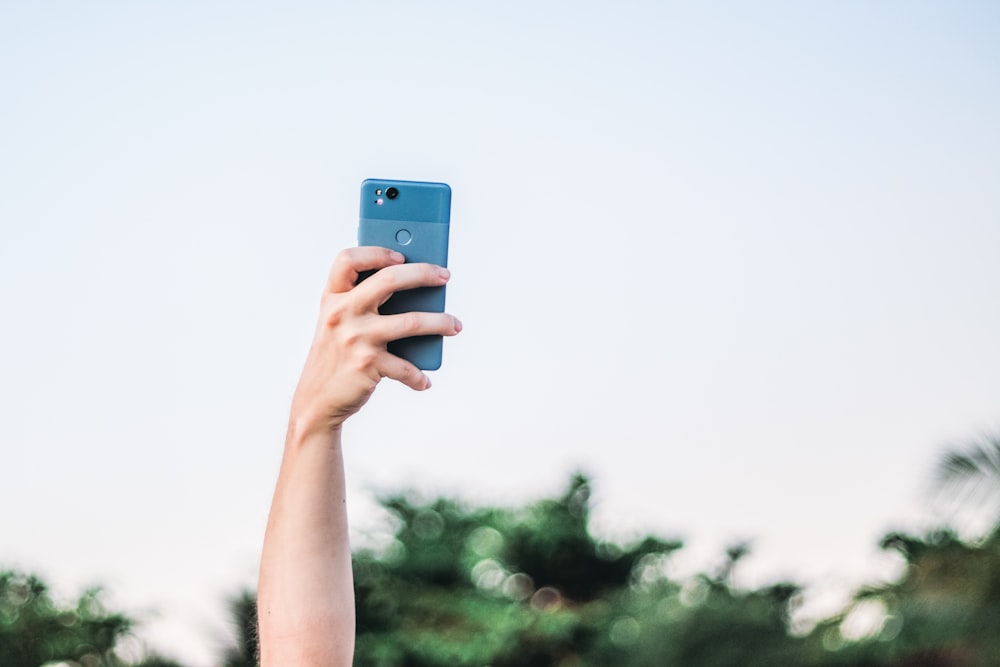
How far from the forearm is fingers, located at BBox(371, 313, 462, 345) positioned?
26 cm

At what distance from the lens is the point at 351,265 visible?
182 cm

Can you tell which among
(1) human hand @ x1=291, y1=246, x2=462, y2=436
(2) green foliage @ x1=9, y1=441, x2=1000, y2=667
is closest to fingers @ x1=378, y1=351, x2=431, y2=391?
(1) human hand @ x1=291, y1=246, x2=462, y2=436

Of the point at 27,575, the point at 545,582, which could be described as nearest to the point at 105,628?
the point at 27,575

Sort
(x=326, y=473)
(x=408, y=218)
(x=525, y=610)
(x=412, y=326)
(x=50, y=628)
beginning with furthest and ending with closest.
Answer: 1. (x=525, y=610)
2. (x=50, y=628)
3. (x=408, y=218)
4. (x=326, y=473)
5. (x=412, y=326)

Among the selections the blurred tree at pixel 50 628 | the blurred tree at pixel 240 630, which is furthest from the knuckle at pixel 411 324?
the blurred tree at pixel 50 628

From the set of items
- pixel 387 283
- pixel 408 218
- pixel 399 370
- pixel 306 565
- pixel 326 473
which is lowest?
pixel 306 565

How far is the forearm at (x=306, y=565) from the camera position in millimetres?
1922

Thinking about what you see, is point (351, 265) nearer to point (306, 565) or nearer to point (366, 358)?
point (366, 358)

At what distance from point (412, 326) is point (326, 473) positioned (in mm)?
363

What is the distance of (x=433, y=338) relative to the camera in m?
1.96

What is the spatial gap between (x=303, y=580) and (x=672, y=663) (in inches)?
839

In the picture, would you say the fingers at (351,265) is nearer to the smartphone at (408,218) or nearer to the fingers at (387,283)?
the fingers at (387,283)

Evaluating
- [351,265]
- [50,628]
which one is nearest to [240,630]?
[50,628]

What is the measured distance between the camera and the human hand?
173 cm
